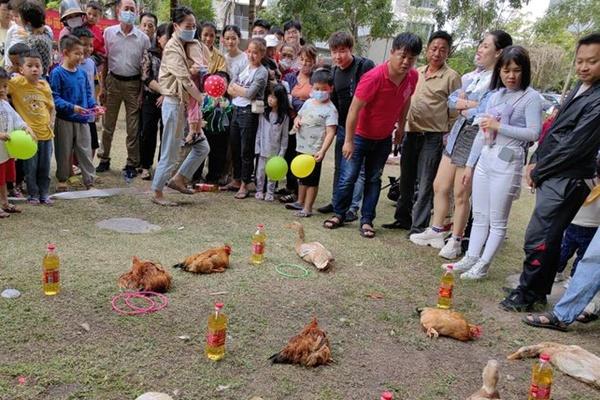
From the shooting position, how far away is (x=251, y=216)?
5.90 m

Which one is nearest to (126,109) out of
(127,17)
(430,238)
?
(127,17)

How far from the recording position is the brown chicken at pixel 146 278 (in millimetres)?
3607

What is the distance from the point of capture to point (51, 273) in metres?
3.38

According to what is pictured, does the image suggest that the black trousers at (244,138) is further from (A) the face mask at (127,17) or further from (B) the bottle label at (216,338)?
(B) the bottle label at (216,338)

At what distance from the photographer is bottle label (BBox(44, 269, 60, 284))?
133 inches

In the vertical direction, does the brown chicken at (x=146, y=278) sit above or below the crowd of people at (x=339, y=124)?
below

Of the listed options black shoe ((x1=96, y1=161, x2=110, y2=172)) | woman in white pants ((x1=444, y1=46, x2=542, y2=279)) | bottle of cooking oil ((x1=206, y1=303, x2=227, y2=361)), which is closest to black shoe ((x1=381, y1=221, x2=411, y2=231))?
woman in white pants ((x1=444, y1=46, x2=542, y2=279))

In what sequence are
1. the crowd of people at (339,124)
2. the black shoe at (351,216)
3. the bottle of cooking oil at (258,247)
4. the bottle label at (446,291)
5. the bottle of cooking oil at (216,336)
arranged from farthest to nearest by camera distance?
the black shoe at (351,216)
the bottle of cooking oil at (258,247)
the bottle label at (446,291)
the crowd of people at (339,124)
the bottle of cooking oil at (216,336)

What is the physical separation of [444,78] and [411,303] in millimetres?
2534

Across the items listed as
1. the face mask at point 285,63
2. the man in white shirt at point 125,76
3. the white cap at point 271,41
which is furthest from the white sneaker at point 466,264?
the man in white shirt at point 125,76

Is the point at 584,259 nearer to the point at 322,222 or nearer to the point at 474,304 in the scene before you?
the point at 474,304

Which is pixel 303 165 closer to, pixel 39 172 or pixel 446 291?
pixel 446 291

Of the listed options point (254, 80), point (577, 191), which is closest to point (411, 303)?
point (577, 191)

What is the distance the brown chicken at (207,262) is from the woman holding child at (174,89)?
6.42 feet
